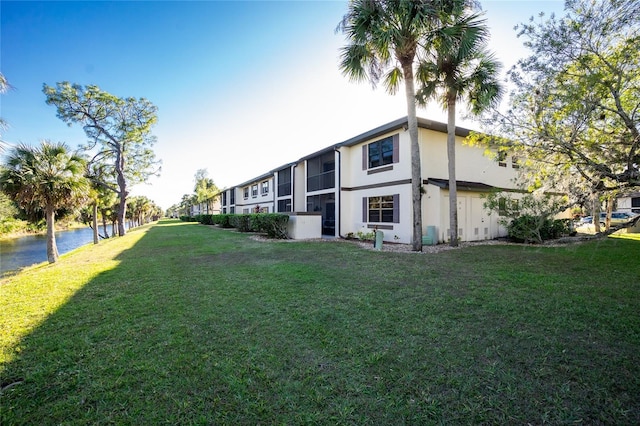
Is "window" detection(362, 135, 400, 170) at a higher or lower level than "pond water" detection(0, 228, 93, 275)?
higher

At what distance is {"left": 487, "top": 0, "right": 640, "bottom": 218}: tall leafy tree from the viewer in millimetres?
5398

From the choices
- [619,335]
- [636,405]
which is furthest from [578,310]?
[636,405]

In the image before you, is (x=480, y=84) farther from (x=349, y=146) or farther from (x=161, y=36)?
(x=161, y=36)

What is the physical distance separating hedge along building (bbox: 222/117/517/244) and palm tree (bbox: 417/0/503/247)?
Result: 1297 mm

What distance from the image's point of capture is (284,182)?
78.6 ft

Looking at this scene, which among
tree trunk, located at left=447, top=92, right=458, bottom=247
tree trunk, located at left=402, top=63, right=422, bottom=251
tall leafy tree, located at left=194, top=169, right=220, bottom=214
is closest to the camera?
tree trunk, located at left=402, top=63, right=422, bottom=251

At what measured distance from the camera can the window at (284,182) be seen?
23.1 meters

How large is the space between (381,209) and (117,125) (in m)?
26.2

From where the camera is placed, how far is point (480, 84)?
11.3 metres

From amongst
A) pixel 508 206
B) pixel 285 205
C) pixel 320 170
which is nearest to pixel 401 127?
pixel 508 206

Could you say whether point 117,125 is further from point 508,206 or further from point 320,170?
point 508,206

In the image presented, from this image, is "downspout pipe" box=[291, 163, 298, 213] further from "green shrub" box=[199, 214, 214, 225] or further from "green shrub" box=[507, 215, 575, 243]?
"green shrub" box=[199, 214, 214, 225]

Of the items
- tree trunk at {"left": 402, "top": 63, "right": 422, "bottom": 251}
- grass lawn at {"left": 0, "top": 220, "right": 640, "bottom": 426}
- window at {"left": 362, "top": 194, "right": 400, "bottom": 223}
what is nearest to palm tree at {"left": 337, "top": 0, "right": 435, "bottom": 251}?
tree trunk at {"left": 402, "top": 63, "right": 422, "bottom": 251}

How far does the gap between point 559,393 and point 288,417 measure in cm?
260
